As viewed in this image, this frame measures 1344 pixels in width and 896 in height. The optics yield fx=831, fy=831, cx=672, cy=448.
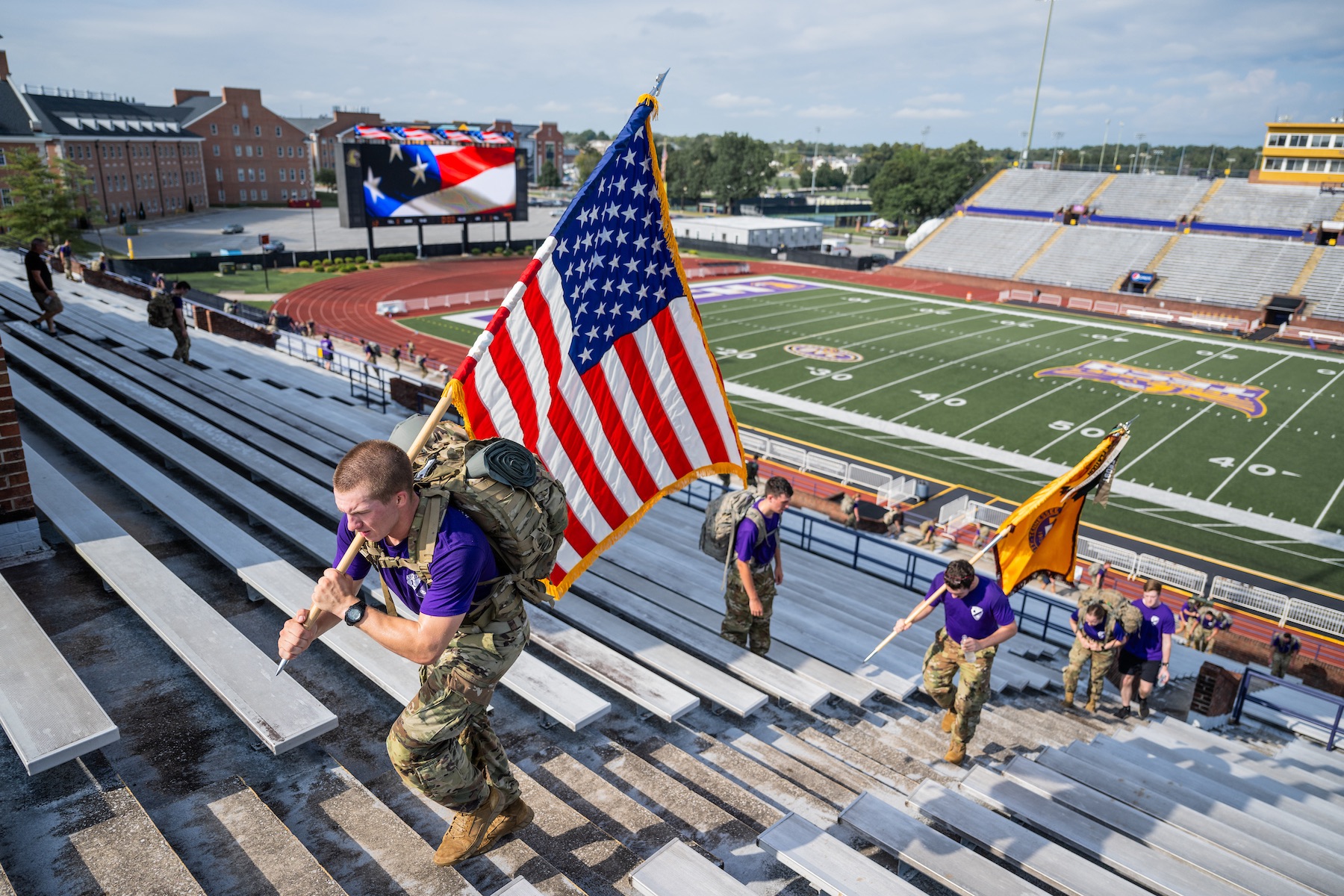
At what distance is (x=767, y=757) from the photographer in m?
5.31

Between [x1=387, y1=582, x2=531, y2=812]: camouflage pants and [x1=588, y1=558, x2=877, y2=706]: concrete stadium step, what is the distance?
118 inches

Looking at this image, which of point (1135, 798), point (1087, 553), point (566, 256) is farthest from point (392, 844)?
point (1087, 553)

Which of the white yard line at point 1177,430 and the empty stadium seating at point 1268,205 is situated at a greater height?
the empty stadium seating at point 1268,205

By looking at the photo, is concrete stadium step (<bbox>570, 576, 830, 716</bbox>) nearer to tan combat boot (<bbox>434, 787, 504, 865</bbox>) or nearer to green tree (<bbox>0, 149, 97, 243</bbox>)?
tan combat boot (<bbox>434, 787, 504, 865</bbox>)

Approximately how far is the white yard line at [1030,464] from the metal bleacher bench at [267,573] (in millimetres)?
18571

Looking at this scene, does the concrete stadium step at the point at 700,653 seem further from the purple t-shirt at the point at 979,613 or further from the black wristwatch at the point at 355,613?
the black wristwatch at the point at 355,613

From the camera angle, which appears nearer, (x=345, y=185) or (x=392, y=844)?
(x=392, y=844)

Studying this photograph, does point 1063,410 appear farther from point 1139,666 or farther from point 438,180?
point 438,180

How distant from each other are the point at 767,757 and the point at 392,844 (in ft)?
7.94

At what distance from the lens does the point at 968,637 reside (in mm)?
5762

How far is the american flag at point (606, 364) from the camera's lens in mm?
5059

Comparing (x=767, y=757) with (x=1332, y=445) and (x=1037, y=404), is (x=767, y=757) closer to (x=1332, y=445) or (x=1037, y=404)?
(x=1037, y=404)

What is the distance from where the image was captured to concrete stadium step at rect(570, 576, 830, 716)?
18.0 ft

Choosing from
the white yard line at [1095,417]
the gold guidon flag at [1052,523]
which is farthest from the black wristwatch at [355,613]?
the white yard line at [1095,417]
